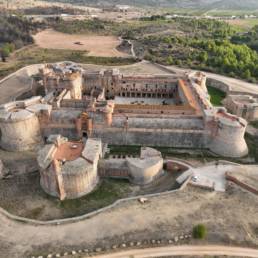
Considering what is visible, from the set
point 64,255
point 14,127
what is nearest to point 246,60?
point 14,127

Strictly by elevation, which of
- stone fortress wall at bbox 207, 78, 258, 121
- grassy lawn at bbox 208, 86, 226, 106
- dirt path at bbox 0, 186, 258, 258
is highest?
stone fortress wall at bbox 207, 78, 258, 121

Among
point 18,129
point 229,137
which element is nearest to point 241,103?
point 229,137

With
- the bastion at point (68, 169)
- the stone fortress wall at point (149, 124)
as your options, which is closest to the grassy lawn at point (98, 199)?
the bastion at point (68, 169)

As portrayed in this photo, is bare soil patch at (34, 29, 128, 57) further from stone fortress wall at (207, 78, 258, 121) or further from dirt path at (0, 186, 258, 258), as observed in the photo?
dirt path at (0, 186, 258, 258)

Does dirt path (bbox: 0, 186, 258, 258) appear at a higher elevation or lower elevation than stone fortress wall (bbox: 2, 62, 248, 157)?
lower

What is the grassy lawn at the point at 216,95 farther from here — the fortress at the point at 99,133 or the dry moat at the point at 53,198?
the dry moat at the point at 53,198

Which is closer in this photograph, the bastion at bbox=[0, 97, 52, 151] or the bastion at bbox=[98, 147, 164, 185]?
the bastion at bbox=[98, 147, 164, 185]

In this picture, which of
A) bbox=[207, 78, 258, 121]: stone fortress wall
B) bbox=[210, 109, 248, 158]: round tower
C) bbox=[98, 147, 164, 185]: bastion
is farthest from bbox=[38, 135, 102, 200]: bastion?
bbox=[207, 78, 258, 121]: stone fortress wall
